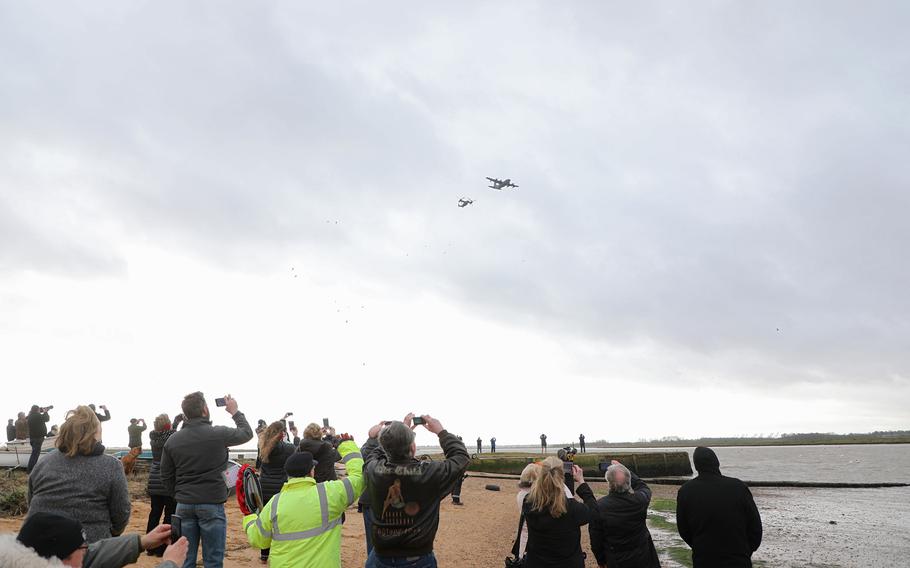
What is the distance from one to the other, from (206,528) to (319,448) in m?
2.06

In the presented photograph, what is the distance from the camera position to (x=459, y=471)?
180 inches

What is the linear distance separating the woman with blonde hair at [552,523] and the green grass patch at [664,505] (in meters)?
18.7

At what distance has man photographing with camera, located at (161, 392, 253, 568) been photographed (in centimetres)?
623

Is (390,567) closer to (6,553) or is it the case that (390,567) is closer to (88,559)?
(88,559)

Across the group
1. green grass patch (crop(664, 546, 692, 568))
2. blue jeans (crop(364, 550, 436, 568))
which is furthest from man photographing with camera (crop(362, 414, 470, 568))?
green grass patch (crop(664, 546, 692, 568))

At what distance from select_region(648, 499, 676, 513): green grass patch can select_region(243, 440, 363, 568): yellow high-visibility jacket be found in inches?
804

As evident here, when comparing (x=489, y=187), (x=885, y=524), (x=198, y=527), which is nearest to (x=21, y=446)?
(x=198, y=527)

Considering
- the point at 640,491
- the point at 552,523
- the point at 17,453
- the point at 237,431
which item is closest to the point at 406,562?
the point at 552,523

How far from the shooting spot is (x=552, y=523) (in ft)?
18.1

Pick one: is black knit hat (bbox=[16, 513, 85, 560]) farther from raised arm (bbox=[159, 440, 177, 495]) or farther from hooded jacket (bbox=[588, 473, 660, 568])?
hooded jacket (bbox=[588, 473, 660, 568])

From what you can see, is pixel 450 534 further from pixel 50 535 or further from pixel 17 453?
pixel 17 453

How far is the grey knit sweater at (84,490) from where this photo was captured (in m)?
4.57

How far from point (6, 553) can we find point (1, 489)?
13209mm

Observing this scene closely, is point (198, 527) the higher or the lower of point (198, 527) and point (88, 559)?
the lower
